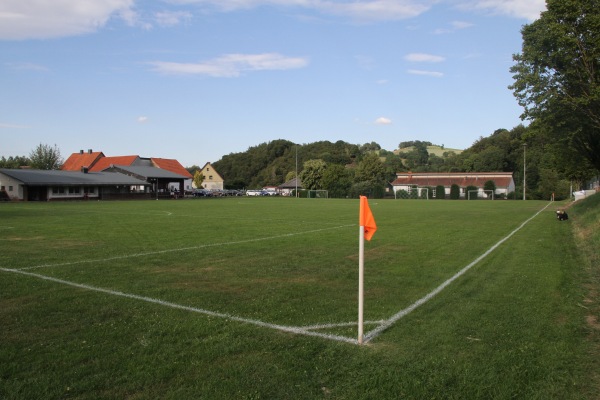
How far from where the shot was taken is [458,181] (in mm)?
94750

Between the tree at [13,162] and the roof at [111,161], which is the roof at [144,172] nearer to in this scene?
the roof at [111,161]

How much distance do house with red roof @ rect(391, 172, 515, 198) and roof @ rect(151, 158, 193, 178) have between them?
4492 centimetres

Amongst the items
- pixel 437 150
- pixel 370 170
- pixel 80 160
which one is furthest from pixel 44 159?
pixel 437 150

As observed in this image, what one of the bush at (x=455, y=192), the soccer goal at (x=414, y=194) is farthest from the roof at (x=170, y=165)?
the bush at (x=455, y=192)

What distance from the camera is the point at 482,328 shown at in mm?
5961

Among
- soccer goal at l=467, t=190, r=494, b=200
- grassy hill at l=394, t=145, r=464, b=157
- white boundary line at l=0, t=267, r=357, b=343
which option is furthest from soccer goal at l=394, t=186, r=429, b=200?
grassy hill at l=394, t=145, r=464, b=157

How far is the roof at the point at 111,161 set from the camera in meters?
90.6

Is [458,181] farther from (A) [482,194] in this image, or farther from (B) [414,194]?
(B) [414,194]

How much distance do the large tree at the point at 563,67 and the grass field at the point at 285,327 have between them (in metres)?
14.0

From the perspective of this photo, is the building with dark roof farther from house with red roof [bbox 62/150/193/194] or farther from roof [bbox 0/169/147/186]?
house with red roof [bbox 62/150/193/194]

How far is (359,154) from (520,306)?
144578 mm

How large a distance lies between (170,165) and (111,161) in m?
11.7

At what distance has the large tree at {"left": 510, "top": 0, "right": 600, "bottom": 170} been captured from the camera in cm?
2139

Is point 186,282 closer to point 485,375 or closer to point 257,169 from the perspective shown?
point 485,375
